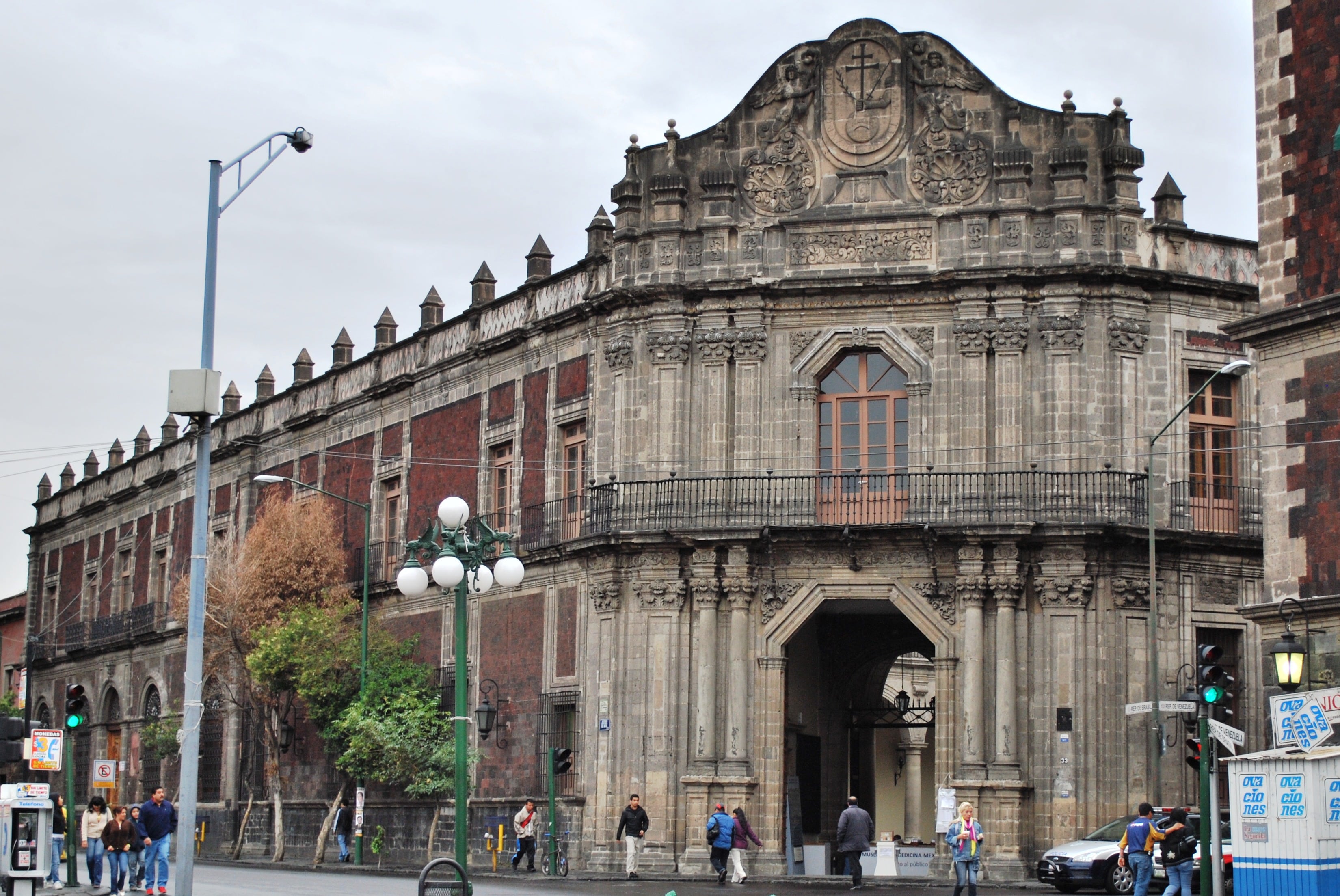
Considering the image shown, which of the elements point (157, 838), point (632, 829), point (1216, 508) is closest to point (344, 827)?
point (632, 829)

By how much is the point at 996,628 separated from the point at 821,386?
5831 millimetres

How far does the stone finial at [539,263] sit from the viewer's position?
142ft

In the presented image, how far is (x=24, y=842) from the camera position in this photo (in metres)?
23.8

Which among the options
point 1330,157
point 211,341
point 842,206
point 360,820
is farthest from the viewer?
point 360,820

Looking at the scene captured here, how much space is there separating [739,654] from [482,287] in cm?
1290

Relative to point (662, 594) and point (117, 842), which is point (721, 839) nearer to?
point (662, 594)

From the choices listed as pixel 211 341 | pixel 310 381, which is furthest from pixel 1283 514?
pixel 310 381

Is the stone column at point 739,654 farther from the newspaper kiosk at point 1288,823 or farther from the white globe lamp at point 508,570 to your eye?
the newspaper kiosk at point 1288,823

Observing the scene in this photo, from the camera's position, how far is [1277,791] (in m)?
20.0

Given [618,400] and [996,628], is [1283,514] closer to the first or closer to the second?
[996,628]

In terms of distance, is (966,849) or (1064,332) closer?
(966,849)

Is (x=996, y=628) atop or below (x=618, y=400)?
below

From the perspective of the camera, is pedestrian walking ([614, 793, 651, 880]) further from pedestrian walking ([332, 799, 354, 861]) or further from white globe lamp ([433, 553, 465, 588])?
white globe lamp ([433, 553, 465, 588])

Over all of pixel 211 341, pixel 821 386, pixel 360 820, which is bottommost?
pixel 360 820
